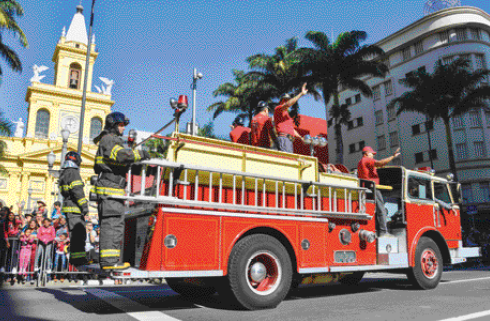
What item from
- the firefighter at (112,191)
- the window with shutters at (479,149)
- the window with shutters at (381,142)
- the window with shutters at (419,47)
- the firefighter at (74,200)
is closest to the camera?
the firefighter at (112,191)

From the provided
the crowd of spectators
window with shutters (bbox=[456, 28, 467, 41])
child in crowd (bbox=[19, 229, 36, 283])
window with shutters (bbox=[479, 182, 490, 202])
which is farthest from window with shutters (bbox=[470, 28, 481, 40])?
child in crowd (bbox=[19, 229, 36, 283])

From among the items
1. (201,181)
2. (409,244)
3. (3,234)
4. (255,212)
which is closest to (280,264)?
(255,212)

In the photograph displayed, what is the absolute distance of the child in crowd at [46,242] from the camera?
9.61 m

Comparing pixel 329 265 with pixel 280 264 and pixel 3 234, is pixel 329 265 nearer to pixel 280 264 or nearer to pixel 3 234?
pixel 280 264

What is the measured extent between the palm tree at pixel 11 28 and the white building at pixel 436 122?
112ft

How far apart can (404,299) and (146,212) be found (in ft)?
13.5

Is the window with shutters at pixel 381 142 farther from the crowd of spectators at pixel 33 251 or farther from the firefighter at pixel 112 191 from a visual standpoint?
the firefighter at pixel 112 191

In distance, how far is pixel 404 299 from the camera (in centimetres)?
595

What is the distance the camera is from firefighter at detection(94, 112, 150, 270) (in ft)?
14.6

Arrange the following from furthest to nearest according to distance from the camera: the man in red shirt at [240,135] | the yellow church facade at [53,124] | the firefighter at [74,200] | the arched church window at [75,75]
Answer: the arched church window at [75,75], the yellow church facade at [53,124], the man in red shirt at [240,135], the firefighter at [74,200]

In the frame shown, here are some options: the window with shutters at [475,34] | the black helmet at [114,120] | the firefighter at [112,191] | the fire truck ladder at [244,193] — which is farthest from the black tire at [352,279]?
the window with shutters at [475,34]

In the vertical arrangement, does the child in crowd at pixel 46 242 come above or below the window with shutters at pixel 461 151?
below

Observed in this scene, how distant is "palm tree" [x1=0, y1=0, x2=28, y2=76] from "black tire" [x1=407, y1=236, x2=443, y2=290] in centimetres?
1861

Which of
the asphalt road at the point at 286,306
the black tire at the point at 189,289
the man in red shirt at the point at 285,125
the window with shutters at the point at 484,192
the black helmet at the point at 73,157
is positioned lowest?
the asphalt road at the point at 286,306
